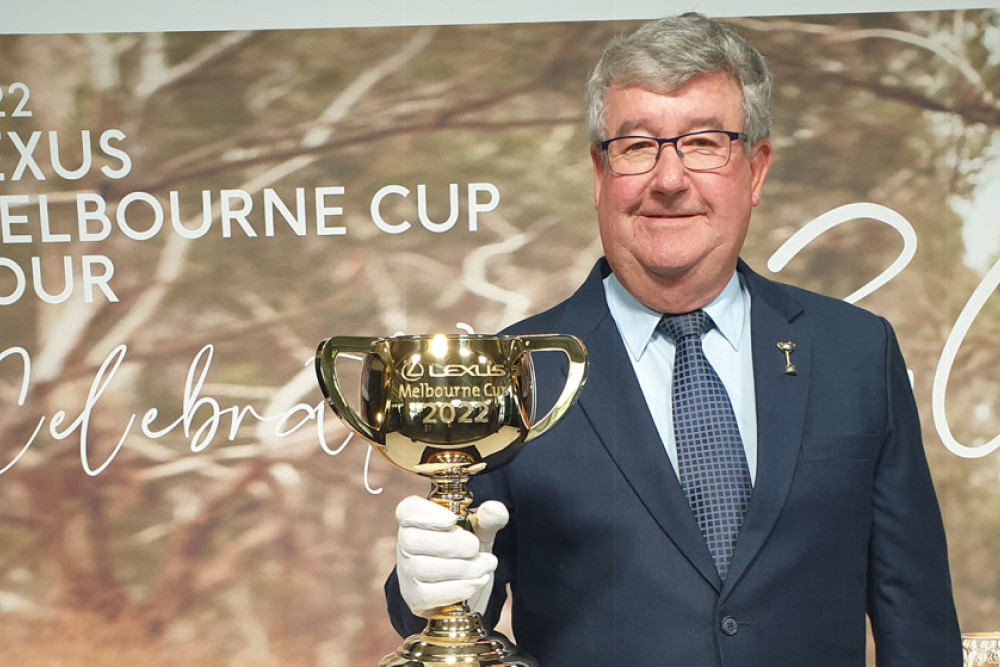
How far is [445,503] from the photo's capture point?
1.09m

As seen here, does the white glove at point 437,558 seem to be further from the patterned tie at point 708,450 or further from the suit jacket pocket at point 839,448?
the suit jacket pocket at point 839,448

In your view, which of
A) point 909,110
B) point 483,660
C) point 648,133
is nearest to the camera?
point 483,660

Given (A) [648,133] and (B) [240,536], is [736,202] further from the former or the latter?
(B) [240,536]

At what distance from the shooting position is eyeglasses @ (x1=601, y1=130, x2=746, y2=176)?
4.08ft

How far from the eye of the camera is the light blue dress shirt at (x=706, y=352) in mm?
1289

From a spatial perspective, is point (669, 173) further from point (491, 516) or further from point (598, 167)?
point (491, 516)

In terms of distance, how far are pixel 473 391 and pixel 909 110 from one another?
5.39 feet

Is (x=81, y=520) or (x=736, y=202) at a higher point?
(x=736, y=202)

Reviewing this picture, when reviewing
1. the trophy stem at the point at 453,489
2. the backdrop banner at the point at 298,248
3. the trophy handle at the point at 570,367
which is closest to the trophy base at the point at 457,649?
the trophy stem at the point at 453,489

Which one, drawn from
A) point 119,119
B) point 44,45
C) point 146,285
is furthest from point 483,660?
point 44,45

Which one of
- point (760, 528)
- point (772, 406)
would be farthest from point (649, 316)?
point (760, 528)

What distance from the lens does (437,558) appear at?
3.44 feet

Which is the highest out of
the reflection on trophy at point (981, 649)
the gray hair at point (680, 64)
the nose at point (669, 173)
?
the gray hair at point (680, 64)

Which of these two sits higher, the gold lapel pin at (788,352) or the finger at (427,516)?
the gold lapel pin at (788,352)
